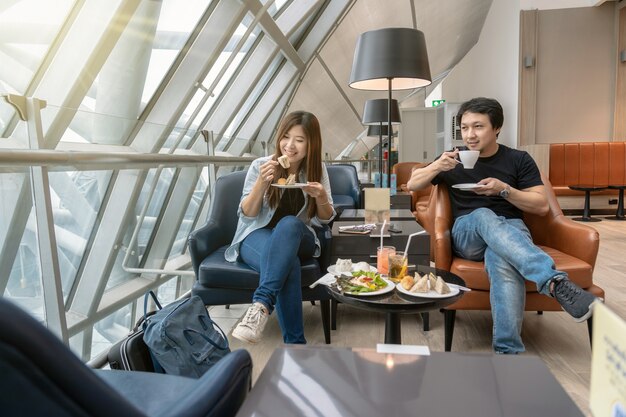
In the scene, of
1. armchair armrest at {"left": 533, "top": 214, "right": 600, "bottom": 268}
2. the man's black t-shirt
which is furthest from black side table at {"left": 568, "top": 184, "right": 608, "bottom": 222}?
the man's black t-shirt

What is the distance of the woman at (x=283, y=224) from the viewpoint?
201 cm

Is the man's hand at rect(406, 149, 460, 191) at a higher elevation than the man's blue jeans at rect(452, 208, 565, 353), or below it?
higher

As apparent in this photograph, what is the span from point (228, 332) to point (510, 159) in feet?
5.95

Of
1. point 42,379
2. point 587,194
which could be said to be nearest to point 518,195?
point 42,379

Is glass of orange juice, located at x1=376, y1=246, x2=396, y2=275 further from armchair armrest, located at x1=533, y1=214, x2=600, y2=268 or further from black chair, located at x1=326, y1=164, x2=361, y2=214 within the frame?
black chair, located at x1=326, y1=164, x2=361, y2=214

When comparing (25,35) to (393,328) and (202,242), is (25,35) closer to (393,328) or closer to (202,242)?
(202,242)

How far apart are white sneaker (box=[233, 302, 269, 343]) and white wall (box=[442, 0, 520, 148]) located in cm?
664

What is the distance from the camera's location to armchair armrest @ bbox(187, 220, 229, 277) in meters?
2.40

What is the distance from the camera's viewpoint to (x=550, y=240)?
2.54 metres

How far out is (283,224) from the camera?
2.16m

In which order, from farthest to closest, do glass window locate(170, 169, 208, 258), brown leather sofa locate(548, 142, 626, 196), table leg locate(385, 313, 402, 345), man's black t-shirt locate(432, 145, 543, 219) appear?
1. brown leather sofa locate(548, 142, 626, 196)
2. glass window locate(170, 169, 208, 258)
3. man's black t-shirt locate(432, 145, 543, 219)
4. table leg locate(385, 313, 402, 345)

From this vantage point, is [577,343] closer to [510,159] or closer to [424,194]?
[510,159]

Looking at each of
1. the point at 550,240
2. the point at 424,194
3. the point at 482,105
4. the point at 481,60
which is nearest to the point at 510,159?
the point at 482,105

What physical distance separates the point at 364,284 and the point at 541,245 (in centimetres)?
146
